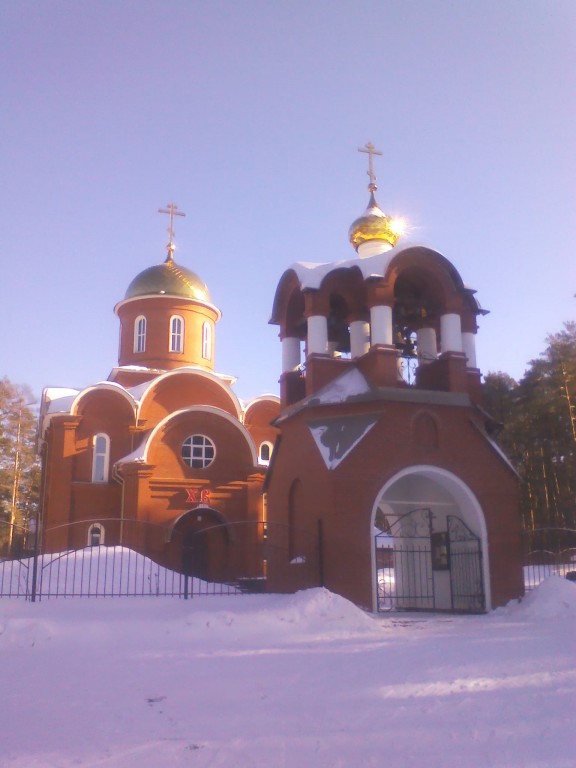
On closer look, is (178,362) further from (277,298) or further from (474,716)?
(474,716)

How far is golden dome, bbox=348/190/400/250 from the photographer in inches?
621

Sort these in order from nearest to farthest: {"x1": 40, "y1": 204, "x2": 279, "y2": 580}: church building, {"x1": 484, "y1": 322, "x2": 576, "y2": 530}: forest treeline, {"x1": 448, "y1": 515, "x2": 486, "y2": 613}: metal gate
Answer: {"x1": 448, "y1": 515, "x2": 486, "y2": 613}: metal gate, {"x1": 40, "y1": 204, "x2": 279, "y2": 580}: church building, {"x1": 484, "y1": 322, "x2": 576, "y2": 530}: forest treeline

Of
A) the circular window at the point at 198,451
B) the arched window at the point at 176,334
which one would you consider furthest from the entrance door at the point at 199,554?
the arched window at the point at 176,334

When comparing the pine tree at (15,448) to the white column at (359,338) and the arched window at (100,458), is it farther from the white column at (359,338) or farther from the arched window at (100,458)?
Answer: the white column at (359,338)

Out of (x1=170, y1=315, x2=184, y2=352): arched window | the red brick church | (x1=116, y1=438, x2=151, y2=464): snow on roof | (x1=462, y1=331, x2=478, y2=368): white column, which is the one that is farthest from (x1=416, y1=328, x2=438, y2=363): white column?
(x1=170, y1=315, x2=184, y2=352): arched window

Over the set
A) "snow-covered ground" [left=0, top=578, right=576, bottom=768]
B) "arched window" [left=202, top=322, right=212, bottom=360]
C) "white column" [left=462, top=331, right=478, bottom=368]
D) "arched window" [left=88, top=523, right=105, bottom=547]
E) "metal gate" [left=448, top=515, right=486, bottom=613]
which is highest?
"arched window" [left=202, top=322, right=212, bottom=360]

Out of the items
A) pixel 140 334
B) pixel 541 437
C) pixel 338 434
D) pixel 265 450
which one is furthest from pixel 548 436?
pixel 338 434

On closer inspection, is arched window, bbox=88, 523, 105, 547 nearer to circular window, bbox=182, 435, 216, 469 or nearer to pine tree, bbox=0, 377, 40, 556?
circular window, bbox=182, 435, 216, 469

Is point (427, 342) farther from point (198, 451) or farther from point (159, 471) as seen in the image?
point (159, 471)

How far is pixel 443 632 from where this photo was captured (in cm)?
924

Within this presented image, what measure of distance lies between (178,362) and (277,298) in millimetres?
9043

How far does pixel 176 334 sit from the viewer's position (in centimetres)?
2327

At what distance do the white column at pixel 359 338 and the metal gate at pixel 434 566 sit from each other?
3.18m

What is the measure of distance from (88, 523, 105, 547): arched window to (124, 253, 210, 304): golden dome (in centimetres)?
768
